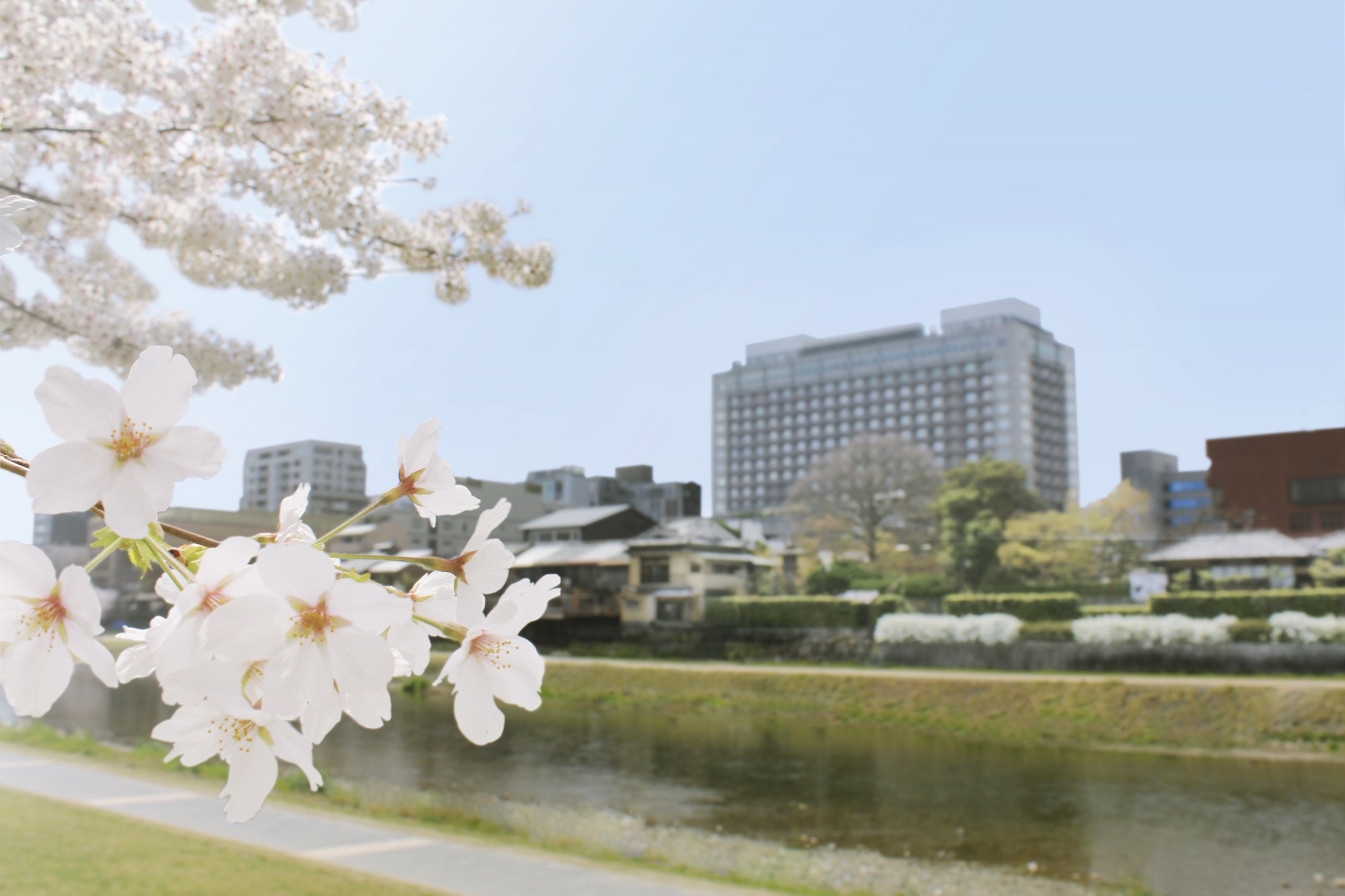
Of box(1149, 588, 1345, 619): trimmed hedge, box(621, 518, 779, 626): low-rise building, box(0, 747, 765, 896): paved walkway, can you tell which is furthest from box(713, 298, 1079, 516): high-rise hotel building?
box(0, 747, 765, 896): paved walkway

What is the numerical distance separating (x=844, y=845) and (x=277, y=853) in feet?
13.5

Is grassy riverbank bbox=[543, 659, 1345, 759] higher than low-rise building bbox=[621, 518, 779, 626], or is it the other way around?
low-rise building bbox=[621, 518, 779, 626]

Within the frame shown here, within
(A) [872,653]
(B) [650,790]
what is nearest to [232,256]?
(B) [650,790]

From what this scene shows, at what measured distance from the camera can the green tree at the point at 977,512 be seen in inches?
1060

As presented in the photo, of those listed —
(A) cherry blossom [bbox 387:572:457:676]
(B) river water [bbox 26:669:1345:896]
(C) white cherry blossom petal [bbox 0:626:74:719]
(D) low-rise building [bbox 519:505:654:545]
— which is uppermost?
(D) low-rise building [bbox 519:505:654:545]

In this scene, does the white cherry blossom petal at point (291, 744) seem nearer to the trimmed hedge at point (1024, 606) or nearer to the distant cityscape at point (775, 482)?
the distant cityscape at point (775, 482)

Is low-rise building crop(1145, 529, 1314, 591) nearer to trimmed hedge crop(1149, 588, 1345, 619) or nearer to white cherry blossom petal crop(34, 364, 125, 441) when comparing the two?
trimmed hedge crop(1149, 588, 1345, 619)

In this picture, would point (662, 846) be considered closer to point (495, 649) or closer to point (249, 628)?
point (495, 649)

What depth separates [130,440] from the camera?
19.2 inches

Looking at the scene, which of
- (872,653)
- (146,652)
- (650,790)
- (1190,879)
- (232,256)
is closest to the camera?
(146,652)

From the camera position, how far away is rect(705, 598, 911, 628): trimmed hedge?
20672 mm

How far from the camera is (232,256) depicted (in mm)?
5457

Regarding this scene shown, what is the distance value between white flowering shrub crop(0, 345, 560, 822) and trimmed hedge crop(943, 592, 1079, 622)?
795 inches

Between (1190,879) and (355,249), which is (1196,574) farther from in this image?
(355,249)
